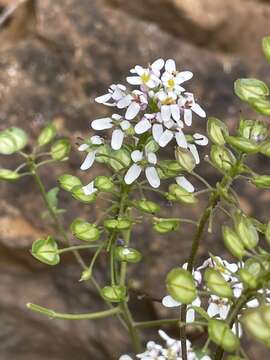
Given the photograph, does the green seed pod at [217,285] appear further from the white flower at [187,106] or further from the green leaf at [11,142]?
the green leaf at [11,142]

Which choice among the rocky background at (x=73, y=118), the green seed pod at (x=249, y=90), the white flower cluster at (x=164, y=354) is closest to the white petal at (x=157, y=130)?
the green seed pod at (x=249, y=90)

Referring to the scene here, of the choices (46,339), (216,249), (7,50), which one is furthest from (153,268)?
(7,50)

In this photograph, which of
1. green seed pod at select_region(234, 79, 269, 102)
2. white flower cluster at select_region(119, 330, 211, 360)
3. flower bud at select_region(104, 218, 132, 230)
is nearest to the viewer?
green seed pod at select_region(234, 79, 269, 102)

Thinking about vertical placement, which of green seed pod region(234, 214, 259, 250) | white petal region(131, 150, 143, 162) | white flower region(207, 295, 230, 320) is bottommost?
white flower region(207, 295, 230, 320)

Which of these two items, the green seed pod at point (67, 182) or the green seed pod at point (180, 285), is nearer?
the green seed pod at point (180, 285)

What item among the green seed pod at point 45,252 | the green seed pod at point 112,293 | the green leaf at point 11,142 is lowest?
the green seed pod at point 112,293

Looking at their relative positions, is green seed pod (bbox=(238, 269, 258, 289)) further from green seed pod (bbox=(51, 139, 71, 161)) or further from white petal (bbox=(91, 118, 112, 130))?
green seed pod (bbox=(51, 139, 71, 161))

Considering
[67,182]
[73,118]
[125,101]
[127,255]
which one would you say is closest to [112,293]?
[127,255]

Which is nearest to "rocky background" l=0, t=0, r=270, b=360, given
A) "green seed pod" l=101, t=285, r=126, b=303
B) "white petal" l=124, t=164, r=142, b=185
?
"green seed pod" l=101, t=285, r=126, b=303
